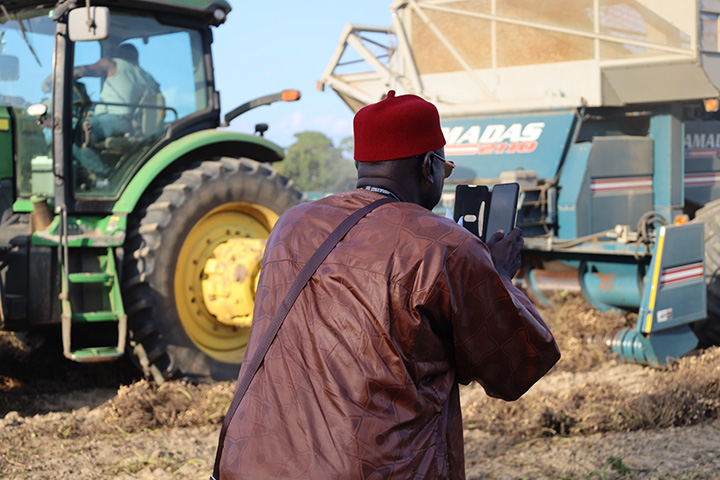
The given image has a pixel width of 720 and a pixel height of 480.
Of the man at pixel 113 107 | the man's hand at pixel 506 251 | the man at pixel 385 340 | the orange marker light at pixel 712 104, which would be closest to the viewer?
the man at pixel 385 340

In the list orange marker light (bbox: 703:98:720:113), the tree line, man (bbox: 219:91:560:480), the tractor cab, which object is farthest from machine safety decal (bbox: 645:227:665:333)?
the tree line

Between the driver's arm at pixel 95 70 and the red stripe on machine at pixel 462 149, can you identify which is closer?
the driver's arm at pixel 95 70

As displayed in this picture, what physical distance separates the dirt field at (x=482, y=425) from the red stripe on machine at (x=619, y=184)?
5.63 feet

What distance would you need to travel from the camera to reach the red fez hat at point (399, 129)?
1774 millimetres

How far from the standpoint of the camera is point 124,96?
491 cm

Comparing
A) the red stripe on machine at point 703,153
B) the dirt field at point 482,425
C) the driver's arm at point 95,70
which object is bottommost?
the dirt field at point 482,425

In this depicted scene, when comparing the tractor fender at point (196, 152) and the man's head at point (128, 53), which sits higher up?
the man's head at point (128, 53)

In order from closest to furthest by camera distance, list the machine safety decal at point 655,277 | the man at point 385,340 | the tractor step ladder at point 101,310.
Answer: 1. the man at point 385,340
2. the tractor step ladder at point 101,310
3. the machine safety decal at point 655,277

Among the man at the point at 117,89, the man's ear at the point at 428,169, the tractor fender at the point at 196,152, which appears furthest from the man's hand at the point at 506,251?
the man at the point at 117,89

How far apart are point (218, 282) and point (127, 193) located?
2.50 feet

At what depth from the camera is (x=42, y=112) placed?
15.3 ft

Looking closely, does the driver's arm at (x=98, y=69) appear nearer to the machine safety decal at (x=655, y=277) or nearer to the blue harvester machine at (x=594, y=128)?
the blue harvester machine at (x=594, y=128)

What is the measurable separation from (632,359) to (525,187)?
1678 millimetres

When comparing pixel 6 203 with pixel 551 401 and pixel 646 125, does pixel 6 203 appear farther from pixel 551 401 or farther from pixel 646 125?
pixel 646 125
